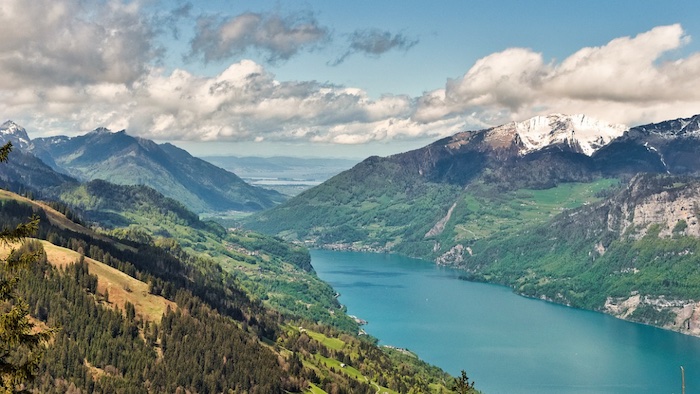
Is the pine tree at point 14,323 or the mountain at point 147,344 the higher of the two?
the pine tree at point 14,323

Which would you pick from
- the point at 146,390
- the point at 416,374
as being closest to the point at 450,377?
the point at 416,374

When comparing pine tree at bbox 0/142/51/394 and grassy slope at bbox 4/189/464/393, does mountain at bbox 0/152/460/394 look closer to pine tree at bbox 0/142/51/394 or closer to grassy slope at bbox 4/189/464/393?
grassy slope at bbox 4/189/464/393

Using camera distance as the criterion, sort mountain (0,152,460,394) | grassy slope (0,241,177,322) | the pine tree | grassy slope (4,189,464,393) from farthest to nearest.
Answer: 1. grassy slope (4,189,464,393)
2. grassy slope (0,241,177,322)
3. mountain (0,152,460,394)
4. the pine tree

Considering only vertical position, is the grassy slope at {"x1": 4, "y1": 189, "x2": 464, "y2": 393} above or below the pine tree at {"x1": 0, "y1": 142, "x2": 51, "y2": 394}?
below

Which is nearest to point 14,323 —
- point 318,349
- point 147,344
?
point 147,344

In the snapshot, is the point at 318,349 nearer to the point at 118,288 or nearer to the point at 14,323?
the point at 118,288

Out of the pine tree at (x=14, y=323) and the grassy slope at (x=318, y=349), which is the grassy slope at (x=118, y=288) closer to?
the grassy slope at (x=318, y=349)

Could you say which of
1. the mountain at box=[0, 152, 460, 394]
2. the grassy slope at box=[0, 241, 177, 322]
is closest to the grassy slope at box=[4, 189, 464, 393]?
the grassy slope at box=[0, 241, 177, 322]

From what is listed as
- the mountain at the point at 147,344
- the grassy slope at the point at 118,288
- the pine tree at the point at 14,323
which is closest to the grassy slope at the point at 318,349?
the grassy slope at the point at 118,288

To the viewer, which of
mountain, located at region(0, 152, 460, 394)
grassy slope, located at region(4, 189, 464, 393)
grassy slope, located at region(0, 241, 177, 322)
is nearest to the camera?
mountain, located at region(0, 152, 460, 394)

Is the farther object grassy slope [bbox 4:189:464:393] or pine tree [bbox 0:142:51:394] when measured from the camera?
grassy slope [bbox 4:189:464:393]

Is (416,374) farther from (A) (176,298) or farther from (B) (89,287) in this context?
(B) (89,287)
